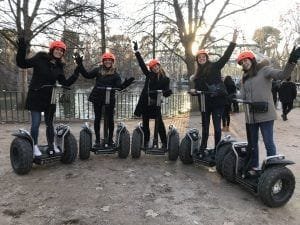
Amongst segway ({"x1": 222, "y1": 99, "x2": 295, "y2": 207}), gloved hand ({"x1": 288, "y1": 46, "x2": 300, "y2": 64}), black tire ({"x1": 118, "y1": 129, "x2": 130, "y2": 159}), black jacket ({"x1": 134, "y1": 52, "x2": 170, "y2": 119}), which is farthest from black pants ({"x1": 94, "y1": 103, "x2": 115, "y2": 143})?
gloved hand ({"x1": 288, "y1": 46, "x2": 300, "y2": 64})

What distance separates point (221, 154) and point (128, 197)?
183cm

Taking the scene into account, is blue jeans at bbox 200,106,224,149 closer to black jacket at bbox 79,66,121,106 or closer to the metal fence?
black jacket at bbox 79,66,121,106

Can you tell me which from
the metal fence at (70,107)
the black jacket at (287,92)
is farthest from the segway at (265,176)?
the black jacket at (287,92)

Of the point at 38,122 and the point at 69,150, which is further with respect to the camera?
the point at 69,150

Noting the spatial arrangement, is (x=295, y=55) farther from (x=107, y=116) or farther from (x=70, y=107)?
(x=70, y=107)

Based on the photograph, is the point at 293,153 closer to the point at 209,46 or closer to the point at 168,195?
the point at 168,195

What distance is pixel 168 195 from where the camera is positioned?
580 centimetres

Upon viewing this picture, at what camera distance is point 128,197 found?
5664 mm

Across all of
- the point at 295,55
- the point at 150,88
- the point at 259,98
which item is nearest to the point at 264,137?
the point at 259,98

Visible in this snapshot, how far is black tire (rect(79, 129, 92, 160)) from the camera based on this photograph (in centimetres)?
750

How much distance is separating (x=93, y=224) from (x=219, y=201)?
1799 millimetres

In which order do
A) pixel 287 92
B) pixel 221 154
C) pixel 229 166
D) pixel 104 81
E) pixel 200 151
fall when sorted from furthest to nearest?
pixel 287 92 → pixel 104 81 → pixel 200 151 → pixel 221 154 → pixel 229 166

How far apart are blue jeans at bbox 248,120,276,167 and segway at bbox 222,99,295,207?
6 cm

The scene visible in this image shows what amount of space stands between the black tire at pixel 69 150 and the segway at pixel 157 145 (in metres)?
1.17
